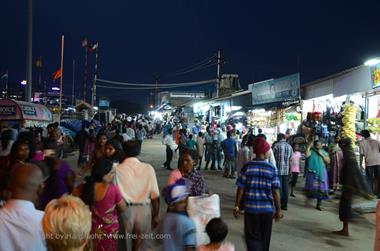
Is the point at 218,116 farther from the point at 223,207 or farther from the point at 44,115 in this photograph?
the point at 223,207

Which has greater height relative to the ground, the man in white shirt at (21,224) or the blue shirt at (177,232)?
the man in white shirt at (21,224)

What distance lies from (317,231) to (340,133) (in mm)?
5549

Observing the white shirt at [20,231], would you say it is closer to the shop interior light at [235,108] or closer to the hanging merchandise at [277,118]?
the hanging merchandise at [277,118]

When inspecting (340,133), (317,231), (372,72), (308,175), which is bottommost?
(317,231)

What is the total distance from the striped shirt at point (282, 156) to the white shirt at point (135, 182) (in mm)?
5413

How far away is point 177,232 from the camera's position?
4.02 metres

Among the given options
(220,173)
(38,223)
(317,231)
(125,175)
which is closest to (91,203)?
(125,175)

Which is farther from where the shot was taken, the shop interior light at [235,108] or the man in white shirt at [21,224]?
the shop interior light at [235,108]

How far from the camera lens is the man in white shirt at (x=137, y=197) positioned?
205 inches

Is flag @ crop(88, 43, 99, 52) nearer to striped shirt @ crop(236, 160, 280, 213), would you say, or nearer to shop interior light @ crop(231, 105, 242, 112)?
shop interior light @ crop(231, 105, 242, 112)

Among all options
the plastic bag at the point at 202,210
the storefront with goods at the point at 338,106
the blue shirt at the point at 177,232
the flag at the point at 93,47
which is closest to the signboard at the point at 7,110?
the storefront with goods at the point at 338,106

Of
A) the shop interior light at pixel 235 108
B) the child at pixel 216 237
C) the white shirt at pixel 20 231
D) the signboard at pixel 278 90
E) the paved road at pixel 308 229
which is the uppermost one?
the signboard at pixel 278 90

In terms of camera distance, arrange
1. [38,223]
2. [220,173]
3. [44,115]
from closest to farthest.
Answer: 1. [38,223]
2. [220,173]
3. [44,115]

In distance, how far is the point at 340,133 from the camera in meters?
13.0
